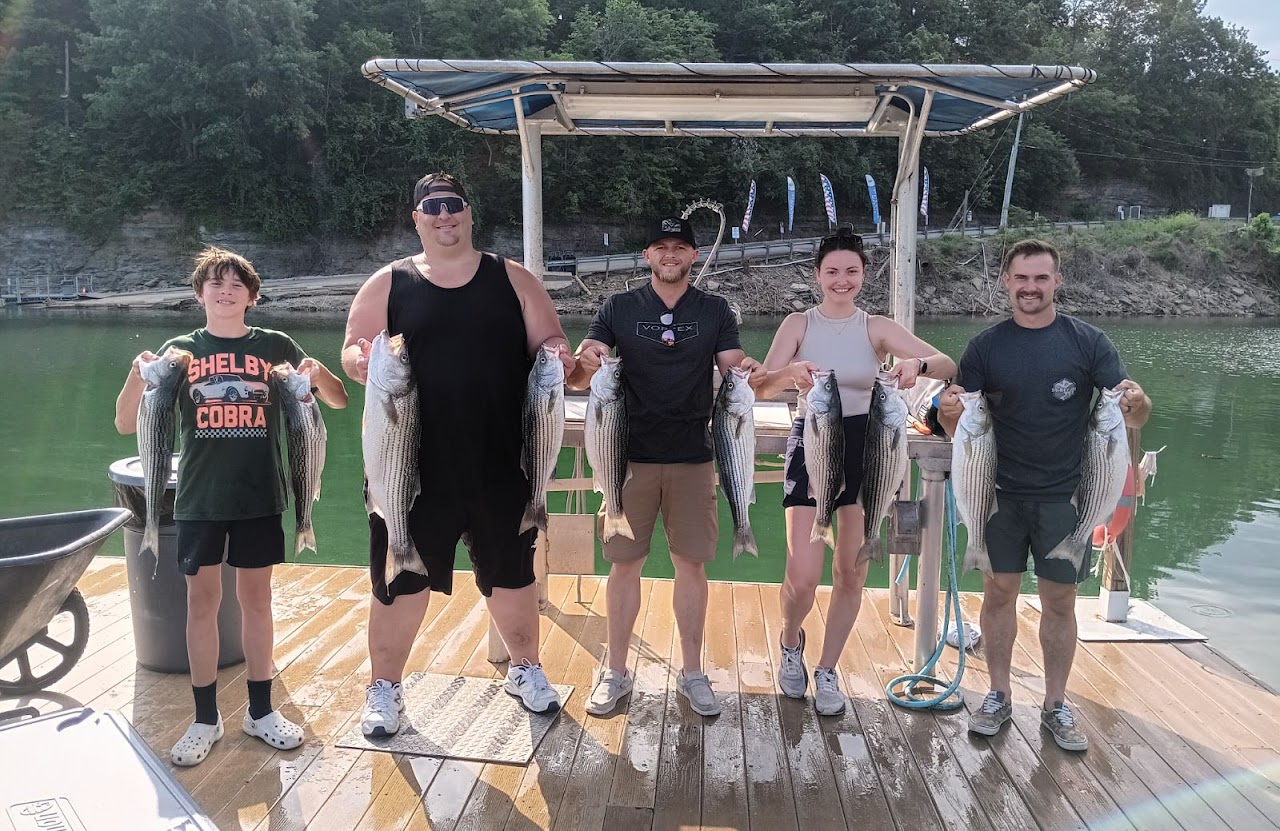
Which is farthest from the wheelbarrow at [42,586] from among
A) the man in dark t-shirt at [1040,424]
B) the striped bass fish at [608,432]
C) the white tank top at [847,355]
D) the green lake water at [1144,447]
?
the green lake water at [1144,447]

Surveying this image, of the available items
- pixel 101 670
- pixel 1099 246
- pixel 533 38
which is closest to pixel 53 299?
pixel 533 38

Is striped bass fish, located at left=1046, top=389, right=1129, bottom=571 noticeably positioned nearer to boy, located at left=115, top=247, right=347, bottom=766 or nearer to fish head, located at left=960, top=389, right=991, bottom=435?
fish head, located at left=960, top=389, right=991, bottom=435

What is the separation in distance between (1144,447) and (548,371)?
15709 millimetres

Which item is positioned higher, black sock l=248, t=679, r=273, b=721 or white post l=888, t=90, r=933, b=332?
white post l=888, t=90, r=933, b=332

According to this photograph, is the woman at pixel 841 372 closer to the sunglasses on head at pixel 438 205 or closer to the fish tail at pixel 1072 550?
the fish tail at pixel 1072 550

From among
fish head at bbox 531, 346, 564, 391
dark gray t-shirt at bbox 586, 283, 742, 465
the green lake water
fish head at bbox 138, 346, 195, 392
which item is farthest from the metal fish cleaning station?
the green lake water

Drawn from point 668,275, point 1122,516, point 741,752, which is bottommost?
point 741,752

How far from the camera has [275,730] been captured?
3.28m

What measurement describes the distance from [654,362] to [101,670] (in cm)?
288

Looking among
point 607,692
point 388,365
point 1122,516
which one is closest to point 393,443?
point 388,365

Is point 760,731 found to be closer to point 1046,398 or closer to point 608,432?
point 608,432

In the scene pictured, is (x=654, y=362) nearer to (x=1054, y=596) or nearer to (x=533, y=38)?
(x=1054, y=596)

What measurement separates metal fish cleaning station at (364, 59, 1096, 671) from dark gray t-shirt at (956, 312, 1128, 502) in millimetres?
497

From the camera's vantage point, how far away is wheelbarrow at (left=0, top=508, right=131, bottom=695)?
2881mm
